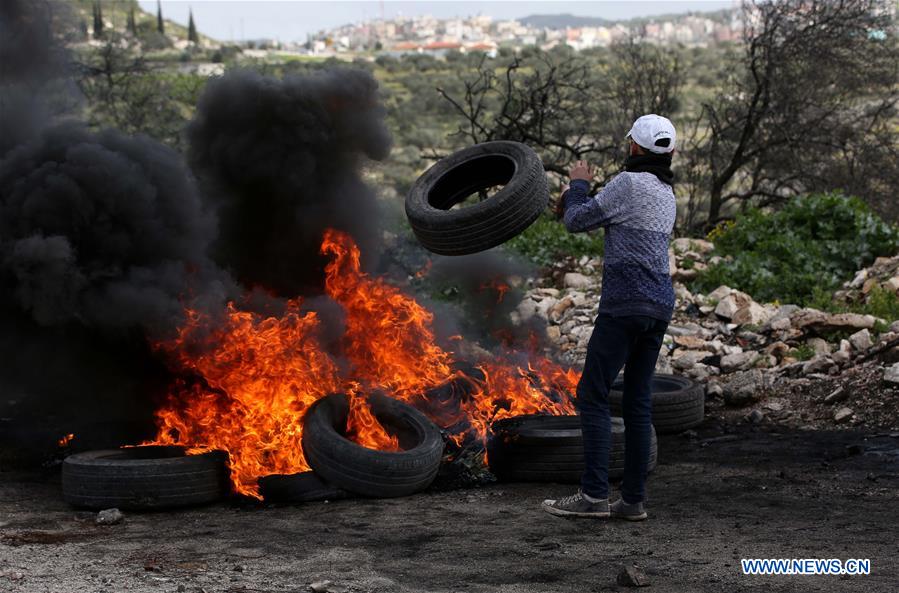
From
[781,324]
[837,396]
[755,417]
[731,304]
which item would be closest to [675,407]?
[755,417]

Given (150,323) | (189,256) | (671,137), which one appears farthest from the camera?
(189,256)

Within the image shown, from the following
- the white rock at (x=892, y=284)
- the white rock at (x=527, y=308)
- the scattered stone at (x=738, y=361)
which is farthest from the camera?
the white rock at (x=527, y=308)

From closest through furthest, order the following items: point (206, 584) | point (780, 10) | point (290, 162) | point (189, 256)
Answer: point (206, 584), point (189, 256), point (290, 162), point (780, 10)

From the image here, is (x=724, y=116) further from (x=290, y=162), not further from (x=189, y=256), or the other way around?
(x=189, y=256)

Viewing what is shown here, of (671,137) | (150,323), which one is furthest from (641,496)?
(150,323)

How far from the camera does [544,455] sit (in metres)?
6.99

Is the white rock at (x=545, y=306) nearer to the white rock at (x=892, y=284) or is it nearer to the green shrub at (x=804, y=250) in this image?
the green shrub at (x=804, y=250)

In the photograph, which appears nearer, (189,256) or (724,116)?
(189,256)

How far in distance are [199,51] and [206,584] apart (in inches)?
2614

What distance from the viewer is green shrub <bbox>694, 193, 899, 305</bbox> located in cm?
1299

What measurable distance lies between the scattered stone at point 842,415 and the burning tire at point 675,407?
1.21 metres

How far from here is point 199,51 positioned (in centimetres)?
6619

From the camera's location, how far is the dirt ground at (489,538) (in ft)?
15.4

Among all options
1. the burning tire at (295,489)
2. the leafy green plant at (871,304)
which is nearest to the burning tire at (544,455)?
the burning tire at (295,489)
